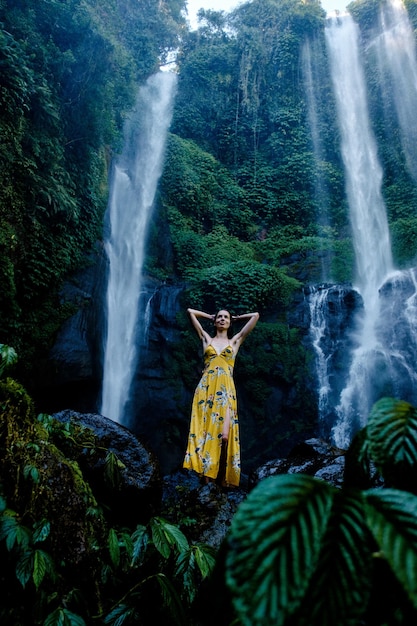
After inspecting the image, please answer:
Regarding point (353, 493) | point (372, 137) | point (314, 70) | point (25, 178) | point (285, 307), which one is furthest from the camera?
point (314, 70)

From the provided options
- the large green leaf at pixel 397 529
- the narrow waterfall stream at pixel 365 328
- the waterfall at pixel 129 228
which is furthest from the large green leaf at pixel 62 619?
the narrow waterfall stream at pixel 365 328

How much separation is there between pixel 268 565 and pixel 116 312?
11.1 m

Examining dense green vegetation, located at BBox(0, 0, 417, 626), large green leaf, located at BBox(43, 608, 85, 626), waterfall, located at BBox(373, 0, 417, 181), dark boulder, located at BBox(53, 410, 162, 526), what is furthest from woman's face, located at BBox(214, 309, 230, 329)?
waterfall, located at BBox(373, 0, 417, 181)

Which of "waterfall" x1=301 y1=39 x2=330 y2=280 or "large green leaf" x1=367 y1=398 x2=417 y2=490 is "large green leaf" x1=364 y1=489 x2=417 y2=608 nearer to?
"large green leaf" x1=367 y1=398 x2=417 y2=490

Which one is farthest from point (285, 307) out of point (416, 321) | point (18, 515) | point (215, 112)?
point (215, 112)

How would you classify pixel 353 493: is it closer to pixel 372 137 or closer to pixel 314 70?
pixel 372 137

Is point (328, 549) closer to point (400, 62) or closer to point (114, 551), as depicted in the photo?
point (114, 551)

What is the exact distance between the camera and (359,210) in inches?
707

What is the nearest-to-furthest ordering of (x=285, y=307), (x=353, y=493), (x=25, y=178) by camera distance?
(x=353, y=493)
(x=25, y=178)
(x=285, y=307)

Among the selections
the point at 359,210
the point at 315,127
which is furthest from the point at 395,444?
the point at 315,127

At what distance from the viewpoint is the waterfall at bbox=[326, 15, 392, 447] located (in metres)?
10.3

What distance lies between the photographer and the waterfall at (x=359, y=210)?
1034cm

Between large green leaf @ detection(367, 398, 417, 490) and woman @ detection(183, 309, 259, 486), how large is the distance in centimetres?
330

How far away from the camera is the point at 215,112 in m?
20.3
